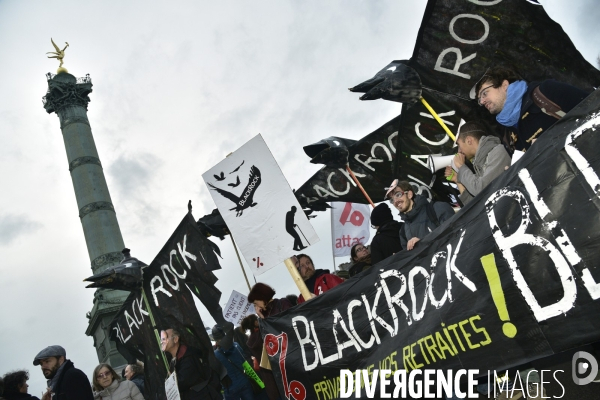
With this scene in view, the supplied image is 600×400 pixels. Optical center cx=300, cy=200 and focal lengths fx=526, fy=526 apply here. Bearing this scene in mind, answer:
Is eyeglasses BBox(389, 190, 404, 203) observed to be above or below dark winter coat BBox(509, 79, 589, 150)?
above

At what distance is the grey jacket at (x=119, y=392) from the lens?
634 centimetres

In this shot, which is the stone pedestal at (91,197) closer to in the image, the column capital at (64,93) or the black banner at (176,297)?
the column capital at (64,93)

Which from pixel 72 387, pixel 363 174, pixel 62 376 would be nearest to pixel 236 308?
pixel 363 174

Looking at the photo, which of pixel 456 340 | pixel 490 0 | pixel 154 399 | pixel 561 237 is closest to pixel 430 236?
pixel 456 340

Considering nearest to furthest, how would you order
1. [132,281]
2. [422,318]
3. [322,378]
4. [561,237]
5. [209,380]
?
[561,237], [422,318], [322,378], [209,380], [132,281]

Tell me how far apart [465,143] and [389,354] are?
176cm

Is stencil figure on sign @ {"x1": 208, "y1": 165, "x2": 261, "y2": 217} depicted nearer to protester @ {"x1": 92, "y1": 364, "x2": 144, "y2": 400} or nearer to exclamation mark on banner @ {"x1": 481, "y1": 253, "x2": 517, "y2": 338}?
protester @ {"x1": 92, "y1": 364, "x2": 144, "y2": 400}

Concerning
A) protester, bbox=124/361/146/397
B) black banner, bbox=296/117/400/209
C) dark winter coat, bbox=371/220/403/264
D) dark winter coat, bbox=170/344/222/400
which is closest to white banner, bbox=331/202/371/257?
black banner, bbox=296/117/400/209

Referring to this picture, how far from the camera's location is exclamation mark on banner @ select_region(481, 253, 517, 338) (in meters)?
2.96

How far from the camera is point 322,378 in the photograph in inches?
179

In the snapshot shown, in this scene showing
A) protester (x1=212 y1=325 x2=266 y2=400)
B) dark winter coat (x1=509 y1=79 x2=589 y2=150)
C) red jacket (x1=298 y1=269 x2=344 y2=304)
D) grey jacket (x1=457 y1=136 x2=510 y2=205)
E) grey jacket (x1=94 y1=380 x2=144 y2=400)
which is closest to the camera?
dark winter coat (x1=509 y1=79 x2=589 y2=150)

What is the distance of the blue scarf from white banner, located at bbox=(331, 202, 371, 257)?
680 cm

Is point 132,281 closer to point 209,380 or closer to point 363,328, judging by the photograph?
point 209,380

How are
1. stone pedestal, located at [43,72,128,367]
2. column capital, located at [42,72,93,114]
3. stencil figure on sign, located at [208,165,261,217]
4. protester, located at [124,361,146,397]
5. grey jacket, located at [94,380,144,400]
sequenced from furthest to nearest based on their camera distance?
column capital, located at [42,72,93,114], stone pedestal, located at [43,72,128,367], protester, located at [124,361,146,397], grey jacket, located at [94,380,144,400], stencil figure on sign, located at [208,165,261,217]
